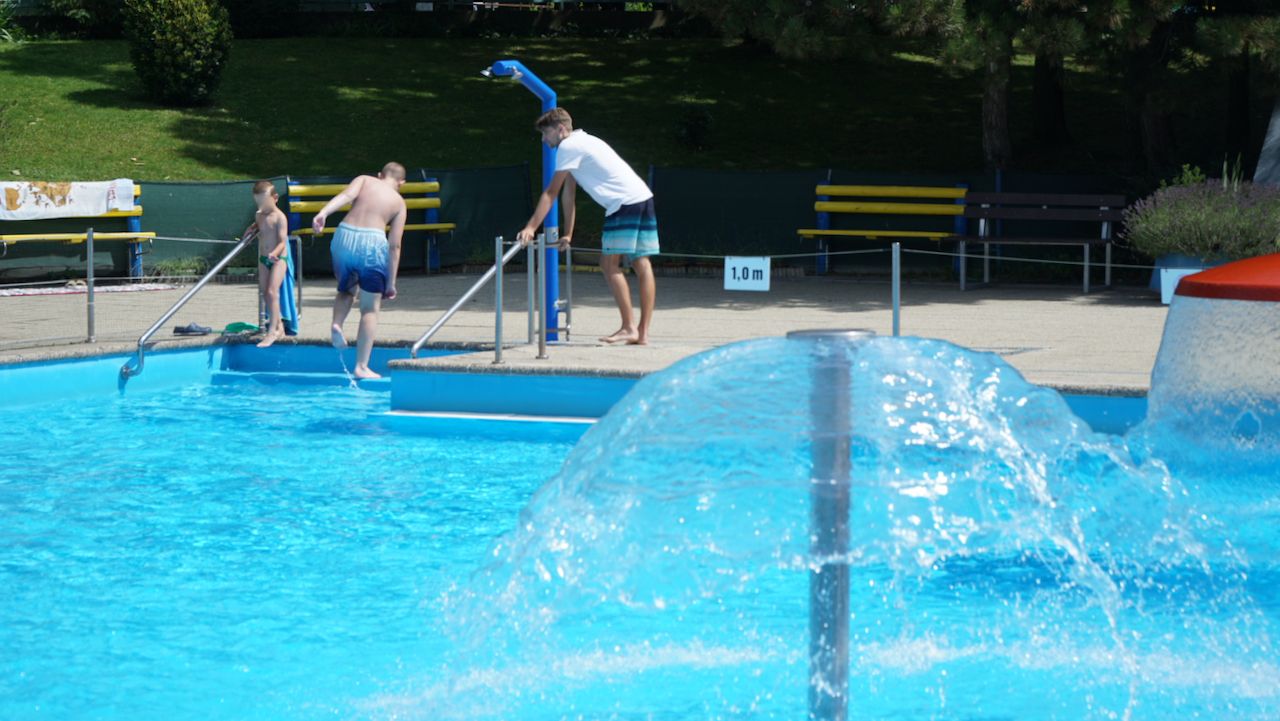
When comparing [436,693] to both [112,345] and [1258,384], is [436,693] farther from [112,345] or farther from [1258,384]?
[112,345]

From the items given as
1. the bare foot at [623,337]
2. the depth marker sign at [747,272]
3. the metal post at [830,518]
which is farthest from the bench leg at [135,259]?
the metal post at [830,518]

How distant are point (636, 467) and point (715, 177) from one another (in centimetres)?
1609

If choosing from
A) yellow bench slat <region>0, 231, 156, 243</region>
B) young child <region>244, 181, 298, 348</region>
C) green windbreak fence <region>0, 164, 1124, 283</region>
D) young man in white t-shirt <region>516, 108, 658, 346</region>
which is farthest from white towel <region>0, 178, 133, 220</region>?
young man in white t-shirt <region>516, 108, 658, 346</region>

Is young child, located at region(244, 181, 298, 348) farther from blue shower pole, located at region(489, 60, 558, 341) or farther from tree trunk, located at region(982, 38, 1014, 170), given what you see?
tree trunk, located at region(982, 38, 1014, 170)

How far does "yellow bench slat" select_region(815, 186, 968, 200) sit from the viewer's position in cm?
1802

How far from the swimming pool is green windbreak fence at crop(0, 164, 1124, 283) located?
9.74 meters

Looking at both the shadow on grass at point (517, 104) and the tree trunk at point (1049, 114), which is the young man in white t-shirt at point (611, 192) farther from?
the tree trunk at point (1049, 114)

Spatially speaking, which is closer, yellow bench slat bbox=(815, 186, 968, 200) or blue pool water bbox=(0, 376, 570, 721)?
blue pool water bbox=(0, 376, 570, 721)

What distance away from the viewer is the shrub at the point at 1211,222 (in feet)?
43.2

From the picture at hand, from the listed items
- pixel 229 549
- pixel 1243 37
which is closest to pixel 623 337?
pixel 229 549

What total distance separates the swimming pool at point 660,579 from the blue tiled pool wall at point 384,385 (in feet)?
2.80

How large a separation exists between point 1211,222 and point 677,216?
738cm

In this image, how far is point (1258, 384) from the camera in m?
4.05

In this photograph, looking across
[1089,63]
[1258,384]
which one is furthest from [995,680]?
[1089,63]
